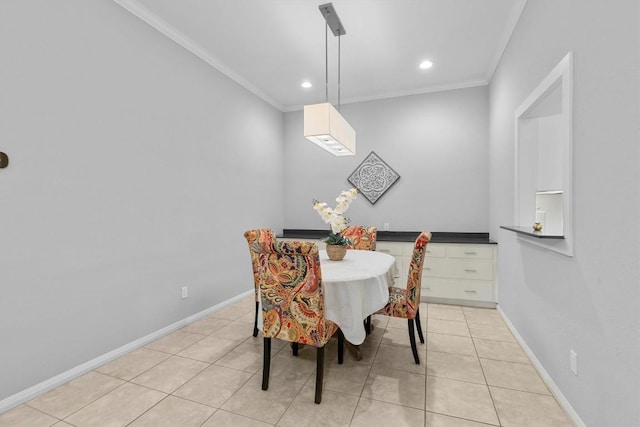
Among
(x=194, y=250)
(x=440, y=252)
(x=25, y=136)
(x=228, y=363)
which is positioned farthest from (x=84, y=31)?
(x=440, y=252)

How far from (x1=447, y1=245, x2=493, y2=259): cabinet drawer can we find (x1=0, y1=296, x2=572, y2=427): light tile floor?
103cm

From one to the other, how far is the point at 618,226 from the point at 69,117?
3.24 meters

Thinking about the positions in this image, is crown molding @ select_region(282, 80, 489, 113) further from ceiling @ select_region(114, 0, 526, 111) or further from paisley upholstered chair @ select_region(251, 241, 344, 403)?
paisley upholstered chair @ select_region(251, 241, 344, 403)

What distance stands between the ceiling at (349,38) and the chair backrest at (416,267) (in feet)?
6.57

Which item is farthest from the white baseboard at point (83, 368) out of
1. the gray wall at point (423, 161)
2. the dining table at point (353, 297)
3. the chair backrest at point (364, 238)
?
the gray wall at point (423, 161)

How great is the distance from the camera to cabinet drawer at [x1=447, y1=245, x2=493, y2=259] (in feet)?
11.6

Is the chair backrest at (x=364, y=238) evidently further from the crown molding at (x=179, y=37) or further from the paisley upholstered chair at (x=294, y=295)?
the crown molding at (x=179, y=37)

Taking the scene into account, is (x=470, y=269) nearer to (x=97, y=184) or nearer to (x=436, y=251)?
(x=436, y=251)

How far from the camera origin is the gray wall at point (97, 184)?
72.9 inches

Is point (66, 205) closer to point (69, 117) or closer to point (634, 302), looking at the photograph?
point (69, 117)

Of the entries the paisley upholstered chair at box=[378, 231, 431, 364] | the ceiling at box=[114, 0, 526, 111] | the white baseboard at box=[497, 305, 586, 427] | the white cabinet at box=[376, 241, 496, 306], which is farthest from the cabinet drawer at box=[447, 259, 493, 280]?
the ceiling at box=[114, 0, 526, 111]

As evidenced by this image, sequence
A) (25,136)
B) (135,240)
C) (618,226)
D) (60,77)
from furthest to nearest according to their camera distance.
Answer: (135,240) < (60,77) < (25,136) < (618,226)

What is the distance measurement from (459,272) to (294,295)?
2657mm

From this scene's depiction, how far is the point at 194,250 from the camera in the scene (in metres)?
3.18
